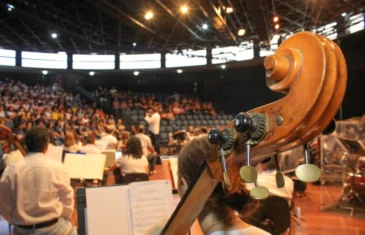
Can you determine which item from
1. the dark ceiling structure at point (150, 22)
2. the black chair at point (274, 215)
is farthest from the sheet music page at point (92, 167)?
the dark ceiling structure at point (150, 22)

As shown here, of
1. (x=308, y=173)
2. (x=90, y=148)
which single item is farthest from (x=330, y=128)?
(x=90, y=148)

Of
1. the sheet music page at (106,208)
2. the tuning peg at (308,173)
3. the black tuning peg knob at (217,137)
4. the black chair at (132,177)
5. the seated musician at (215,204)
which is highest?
the black tuning peg knob at (217,137)

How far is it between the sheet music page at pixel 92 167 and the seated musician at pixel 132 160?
0.75 metres

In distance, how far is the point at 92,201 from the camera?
2.33 m

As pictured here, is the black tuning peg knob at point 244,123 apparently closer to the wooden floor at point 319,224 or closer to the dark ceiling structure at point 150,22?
the wooden floor at point 319,224

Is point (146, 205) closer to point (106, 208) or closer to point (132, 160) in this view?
point (106, 208)

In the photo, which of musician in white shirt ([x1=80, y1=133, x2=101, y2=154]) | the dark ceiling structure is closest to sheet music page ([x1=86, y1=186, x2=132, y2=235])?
musician in white shirt ([x1=80, y1=133, x2=101, y2=154])

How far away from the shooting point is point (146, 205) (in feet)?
7.69

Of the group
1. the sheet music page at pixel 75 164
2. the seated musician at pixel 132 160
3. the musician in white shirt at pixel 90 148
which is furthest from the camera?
the musician in white shirt at pixel 90 148

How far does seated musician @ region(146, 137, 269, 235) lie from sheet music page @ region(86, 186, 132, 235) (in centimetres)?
119

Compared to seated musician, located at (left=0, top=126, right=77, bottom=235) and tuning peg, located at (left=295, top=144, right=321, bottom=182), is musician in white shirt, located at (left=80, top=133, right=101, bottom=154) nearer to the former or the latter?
seated musician, located at (left=0, top=126, right=77, bottom=235)

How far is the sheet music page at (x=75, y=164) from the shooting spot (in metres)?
4.53

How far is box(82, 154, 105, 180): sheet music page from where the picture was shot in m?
4.57

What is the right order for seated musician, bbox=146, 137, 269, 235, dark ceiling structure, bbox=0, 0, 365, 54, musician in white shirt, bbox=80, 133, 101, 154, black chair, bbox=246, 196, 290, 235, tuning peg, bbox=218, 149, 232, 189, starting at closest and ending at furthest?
1. tuning peg, bbox=218, 149, 232, 189
2. seated musician, bbox=146, 137, 269, 235
3. black chair, bbox=246, 196, 290, 235
4. musician in white shirt, bbox=80, 133, 101, 154
5. dark ceiling structure, bbox=0, 0, 365, 54
